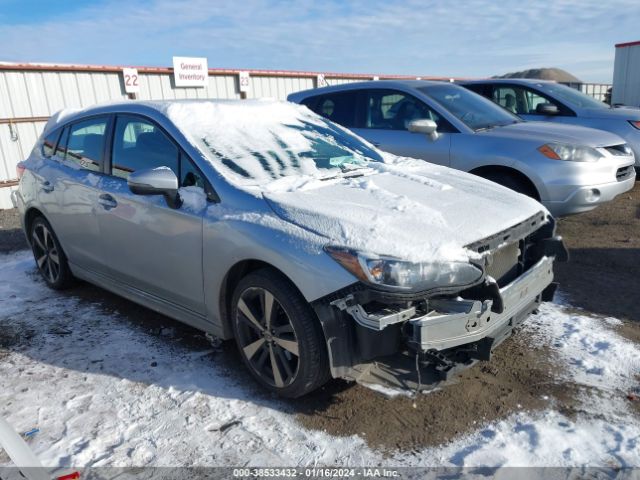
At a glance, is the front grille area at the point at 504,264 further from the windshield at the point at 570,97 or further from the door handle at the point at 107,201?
the windshield at the point at 570,97

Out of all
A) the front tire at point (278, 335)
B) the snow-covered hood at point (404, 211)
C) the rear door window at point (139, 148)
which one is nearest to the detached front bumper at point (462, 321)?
the snow-covered hood at point (404, 211)

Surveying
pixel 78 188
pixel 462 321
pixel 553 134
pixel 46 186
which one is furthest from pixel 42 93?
pixel 462 321

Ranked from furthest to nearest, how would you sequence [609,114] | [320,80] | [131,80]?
[320,80]
[131,80]
[609,114]

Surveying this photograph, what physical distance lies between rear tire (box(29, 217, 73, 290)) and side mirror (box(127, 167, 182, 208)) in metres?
2.00

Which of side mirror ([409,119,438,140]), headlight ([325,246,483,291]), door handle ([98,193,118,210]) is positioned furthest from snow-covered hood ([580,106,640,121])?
door handle ([98,193,118,210])

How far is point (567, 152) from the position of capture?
5.54 meters

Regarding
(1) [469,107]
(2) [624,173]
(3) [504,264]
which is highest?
(1) [469,107]

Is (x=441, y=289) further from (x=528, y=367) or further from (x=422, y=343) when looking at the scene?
(x=528, y=367)

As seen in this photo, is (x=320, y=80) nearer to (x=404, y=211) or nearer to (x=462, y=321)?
(x=404, y=211)

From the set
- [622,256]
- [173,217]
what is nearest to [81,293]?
[173,217]

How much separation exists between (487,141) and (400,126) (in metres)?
1.10

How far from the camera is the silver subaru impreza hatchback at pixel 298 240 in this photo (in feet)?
8.80

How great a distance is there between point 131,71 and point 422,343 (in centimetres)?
1097

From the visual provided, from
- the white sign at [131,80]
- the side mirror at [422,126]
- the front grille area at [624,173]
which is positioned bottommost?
the front grille area at [624,173]
